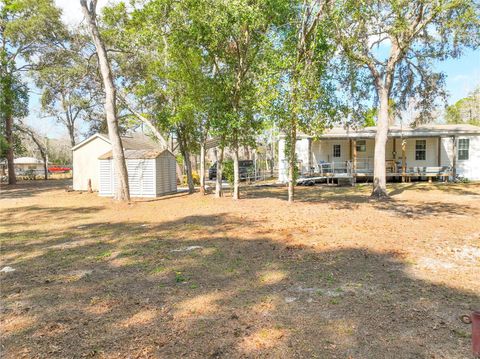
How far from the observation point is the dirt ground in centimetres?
324

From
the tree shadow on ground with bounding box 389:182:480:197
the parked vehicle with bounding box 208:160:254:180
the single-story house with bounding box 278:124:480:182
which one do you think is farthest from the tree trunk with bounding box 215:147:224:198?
the tree shadow on ground with bounding box 389:182:480:197

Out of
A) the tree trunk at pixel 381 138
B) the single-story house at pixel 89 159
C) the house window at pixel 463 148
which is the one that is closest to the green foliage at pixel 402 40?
the tree trunk at pixel 381 138

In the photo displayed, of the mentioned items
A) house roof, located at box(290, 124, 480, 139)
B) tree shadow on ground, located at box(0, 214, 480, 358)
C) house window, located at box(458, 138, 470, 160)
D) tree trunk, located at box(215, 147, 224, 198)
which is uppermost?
house roof, located at box(290, 124, 480, 139)

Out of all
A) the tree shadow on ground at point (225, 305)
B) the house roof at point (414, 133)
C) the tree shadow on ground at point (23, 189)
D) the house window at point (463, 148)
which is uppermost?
the house roof at point (414, 133)

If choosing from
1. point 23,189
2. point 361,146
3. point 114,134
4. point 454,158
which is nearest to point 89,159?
point 23,189

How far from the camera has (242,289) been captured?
463 centimetres

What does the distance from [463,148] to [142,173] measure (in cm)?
2153

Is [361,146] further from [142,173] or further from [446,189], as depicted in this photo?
[142,173]

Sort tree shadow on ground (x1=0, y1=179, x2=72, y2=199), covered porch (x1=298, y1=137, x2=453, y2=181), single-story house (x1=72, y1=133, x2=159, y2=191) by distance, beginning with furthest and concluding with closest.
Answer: covered porch (x1=298, y1=137, x2=453, y2=181) < single-story house (x1=72, y1=133, x2=159, y2=191) < tree shadow on ground (x1=0, y1=179, x2=72, y2=199)

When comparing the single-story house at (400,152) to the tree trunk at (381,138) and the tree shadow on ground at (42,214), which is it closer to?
the tree trunk at (381,138)

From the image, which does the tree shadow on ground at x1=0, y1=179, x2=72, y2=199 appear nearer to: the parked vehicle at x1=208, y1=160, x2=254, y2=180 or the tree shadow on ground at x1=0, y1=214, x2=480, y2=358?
the parked vehicle at x1=208, y1=160, x2=254, y2=180

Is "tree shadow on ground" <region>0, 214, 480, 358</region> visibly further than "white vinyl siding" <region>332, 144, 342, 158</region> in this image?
No

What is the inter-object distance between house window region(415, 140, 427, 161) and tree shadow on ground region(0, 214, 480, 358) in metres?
A: 20.7

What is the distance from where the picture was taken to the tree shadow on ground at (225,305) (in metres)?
3.19
